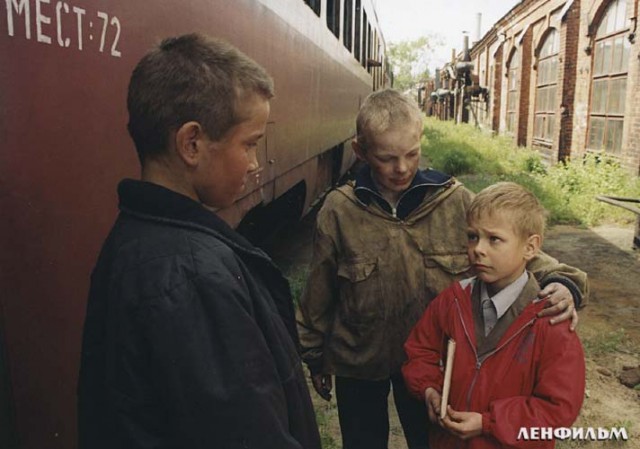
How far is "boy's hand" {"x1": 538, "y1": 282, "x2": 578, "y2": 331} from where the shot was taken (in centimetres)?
157

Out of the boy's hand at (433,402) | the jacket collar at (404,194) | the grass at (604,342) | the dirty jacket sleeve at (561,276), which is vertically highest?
the jacket collar at (404,194)

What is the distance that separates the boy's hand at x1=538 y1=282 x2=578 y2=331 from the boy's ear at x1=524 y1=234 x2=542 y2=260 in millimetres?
103

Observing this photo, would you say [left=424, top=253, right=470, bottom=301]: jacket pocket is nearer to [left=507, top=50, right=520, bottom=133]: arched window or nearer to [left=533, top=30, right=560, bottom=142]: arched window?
[left=533, top=30, right=560, bottom=142]: arched window

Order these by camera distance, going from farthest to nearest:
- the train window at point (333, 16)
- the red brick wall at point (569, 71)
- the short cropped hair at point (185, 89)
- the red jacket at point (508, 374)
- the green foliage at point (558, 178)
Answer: the red brick wall at point (569, 71)
the green foliage at point (558, 178)
the train window at point (333, 16)
the red jacket at point (508, 374)
the short cropped hair at point (185, 89)

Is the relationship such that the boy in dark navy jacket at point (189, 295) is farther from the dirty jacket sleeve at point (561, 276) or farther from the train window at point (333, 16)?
the train window at point (333, 16)

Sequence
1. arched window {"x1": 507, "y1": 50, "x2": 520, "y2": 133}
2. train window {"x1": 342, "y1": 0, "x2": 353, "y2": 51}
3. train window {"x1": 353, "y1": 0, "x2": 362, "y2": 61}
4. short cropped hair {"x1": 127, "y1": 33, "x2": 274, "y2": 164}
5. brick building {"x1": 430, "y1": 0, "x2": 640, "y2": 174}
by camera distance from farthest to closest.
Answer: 1. arched window {"x1": 507, "y1": 50, "x2": 520, "y2": 133}
2. brick building {"x1": 430, "y1": 0, "x2": 640, "y2": 174}
3. train window {"x1": 353, "y1": 0, "x2": 362, "y2": 61}
4. train window {"x1": 342, "y1": 0, "x2": 353, "y2": 51}
5. short cropped hair {"x1": 127, "y1": 33, "x2": 274, "y2": 164}

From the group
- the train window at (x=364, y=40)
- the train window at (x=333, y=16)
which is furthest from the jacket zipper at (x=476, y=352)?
the train window at (x=364, y=40)

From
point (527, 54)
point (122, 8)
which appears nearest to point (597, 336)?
point (122, 8)

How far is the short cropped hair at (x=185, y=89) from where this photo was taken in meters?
1.05

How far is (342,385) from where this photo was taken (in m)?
2.09

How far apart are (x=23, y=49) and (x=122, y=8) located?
19.4 inches

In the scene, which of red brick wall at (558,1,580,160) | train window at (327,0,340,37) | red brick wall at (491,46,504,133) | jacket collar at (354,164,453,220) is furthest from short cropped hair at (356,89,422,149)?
red brick wall at (491,46,504,133)

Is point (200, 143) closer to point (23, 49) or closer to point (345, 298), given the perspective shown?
point (23, 49)

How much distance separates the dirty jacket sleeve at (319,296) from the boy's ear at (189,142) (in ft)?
3.06
